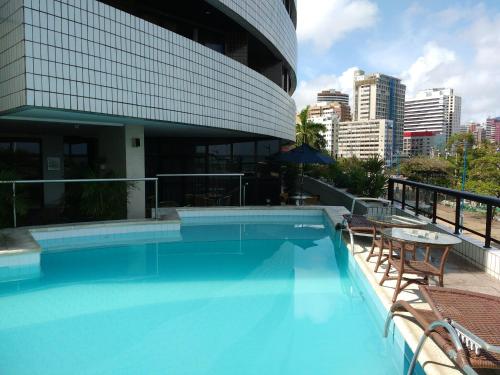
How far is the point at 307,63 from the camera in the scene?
94.0 ft

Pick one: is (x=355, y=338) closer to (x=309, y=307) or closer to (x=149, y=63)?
(x=309, y=307)

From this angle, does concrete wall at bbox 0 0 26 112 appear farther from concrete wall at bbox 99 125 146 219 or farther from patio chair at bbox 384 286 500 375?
patio chair at bbox 384 286 500 375

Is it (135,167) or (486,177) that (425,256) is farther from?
(486,177)

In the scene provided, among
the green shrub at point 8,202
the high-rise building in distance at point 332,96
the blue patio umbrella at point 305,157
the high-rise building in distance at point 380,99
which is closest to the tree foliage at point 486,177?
the blue patio umbrella at point 305,157

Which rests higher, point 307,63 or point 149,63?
point 307,63

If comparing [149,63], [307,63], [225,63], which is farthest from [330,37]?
[149,63]

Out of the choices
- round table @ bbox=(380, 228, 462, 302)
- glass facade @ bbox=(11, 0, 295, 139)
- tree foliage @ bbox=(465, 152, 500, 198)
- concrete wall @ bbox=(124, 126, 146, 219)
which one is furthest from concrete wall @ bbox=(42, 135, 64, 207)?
tree foliage @ bbox=(465, 152, 500, 198)

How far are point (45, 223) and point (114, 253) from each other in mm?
2412

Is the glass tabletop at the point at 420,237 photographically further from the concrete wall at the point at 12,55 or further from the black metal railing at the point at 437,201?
the concrete wall at the point at 12,55

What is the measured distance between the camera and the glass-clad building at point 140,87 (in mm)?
6602

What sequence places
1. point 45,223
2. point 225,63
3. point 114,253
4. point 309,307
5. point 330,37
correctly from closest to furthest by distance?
point 309,307, point 114,253, point 45,223, point 225,63, point 330,37

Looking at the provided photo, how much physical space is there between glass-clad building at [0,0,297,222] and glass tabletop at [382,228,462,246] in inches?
220

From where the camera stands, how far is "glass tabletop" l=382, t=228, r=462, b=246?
444 cm

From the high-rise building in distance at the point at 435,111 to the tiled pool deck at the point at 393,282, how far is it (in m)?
165
